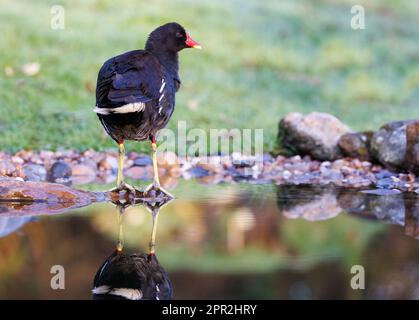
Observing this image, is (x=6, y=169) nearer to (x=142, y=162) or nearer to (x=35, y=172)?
(x=35, y=172)

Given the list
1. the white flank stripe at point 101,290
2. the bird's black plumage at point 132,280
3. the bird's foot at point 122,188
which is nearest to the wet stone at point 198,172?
the bird's foot at point 122,188

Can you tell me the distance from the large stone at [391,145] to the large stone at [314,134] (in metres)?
0.73

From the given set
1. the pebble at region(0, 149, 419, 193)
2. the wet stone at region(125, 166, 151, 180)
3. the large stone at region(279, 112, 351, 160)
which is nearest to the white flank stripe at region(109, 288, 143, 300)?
the pebble at region(0, 149, 419, 193)

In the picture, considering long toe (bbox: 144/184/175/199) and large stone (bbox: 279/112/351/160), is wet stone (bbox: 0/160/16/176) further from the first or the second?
large stone (bbox: 279/112/351/160)

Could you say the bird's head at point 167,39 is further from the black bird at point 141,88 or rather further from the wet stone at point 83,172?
the wet stone at point 83,172

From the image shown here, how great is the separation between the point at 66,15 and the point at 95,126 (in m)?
6.39

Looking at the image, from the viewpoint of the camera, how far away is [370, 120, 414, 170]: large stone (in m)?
10.9

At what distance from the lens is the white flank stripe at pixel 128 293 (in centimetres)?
465

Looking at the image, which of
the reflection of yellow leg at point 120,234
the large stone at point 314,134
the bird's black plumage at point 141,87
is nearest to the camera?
the reflection of yellow leg at point 120,234

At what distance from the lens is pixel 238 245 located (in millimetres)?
6066

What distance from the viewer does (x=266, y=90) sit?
1702cm

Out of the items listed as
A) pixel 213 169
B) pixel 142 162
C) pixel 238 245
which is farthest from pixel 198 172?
pixel 238 245

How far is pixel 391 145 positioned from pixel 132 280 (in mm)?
6809
